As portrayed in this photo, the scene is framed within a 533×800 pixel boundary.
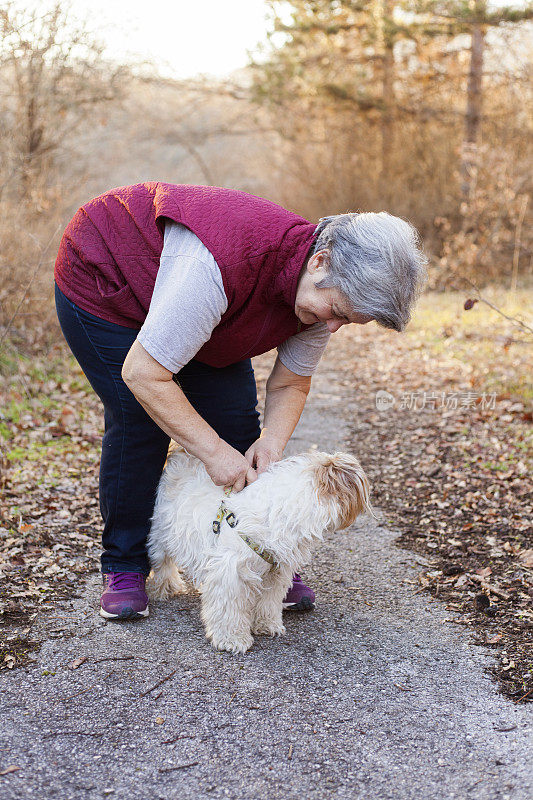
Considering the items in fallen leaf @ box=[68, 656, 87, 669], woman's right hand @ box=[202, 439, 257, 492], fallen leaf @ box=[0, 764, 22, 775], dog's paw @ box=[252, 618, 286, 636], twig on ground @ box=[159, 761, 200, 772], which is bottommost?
dog's paw @ box=[252, 618, 286, 636]

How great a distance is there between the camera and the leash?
2.51 meters

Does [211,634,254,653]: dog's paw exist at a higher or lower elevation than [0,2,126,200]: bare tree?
lower

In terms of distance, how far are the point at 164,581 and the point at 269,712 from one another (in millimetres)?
891

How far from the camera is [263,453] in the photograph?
2771 millimetres

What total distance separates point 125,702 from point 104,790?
41 cm

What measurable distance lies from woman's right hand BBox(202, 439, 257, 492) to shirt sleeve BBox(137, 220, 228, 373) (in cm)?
38

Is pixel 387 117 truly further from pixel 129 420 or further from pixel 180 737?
pixel 180 737

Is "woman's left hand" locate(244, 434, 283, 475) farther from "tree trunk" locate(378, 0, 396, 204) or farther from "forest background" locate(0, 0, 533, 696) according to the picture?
"tree trunk" locate(378, 0, 396, 204)

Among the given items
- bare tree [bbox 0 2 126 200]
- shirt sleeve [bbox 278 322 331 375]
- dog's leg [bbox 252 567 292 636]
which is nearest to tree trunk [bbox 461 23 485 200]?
bare tree [bbox 0 2 126 200]

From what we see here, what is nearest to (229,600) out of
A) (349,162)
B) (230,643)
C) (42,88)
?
(230,643)

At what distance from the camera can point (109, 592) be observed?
2814 millimetres

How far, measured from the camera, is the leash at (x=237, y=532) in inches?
99.0

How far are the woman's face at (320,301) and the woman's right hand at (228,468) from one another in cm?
57

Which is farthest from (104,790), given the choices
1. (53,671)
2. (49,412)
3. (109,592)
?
(49,412)
